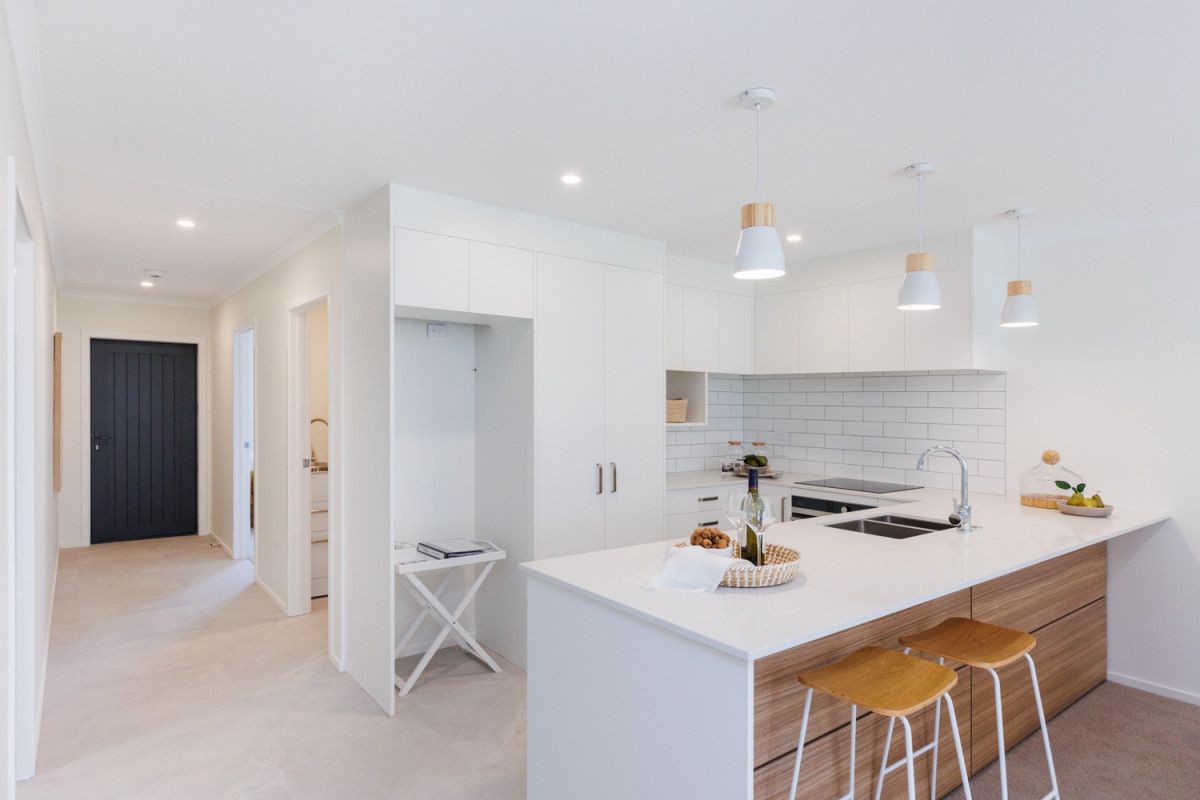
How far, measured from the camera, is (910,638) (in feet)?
7.39

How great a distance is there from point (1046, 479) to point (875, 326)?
1248mm

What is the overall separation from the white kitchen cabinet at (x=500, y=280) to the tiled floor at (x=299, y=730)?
1.88 m

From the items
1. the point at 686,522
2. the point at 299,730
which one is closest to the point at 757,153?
the point at 686,522

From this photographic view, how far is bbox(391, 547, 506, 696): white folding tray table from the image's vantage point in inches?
134

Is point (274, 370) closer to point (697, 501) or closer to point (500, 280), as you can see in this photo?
point (500, 280)

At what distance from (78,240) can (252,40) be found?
334cm

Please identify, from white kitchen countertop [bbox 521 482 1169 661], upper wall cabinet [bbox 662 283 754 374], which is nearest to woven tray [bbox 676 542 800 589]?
white kitchen countertop [bbox 521 482 1169 661]

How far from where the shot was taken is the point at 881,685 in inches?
72.1

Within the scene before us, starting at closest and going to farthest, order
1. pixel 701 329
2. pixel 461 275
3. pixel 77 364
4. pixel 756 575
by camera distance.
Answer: pixel 756 575 < pixel 461 275 < pixel 701 329 < pixel 77 364

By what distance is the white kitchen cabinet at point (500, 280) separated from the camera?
3422 mm

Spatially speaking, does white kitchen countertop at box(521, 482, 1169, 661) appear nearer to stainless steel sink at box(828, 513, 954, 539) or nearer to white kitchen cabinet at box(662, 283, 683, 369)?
stainless steel sink at box(828, 513, 954, 539)

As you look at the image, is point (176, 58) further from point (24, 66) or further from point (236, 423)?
point (236, 423)

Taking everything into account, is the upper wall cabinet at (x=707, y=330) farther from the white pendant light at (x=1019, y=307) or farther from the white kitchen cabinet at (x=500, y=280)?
the white pendant light at (x=1019, y=307)

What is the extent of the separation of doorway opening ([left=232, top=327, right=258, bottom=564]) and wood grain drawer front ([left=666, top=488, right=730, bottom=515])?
3849mm
